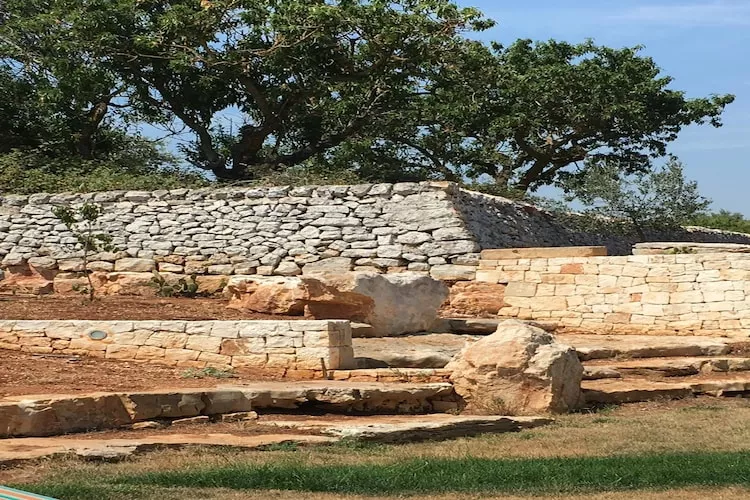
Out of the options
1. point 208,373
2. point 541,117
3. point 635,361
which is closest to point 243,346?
point 208,373

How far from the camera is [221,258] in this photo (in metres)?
18.3

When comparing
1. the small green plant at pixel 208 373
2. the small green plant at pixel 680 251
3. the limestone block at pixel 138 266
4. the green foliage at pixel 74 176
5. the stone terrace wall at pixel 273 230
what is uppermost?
the green foliage at pixel 74 176

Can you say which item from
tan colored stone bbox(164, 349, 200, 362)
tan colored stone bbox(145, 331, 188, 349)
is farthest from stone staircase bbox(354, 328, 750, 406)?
tan colored stone bbox(145, 331, 188, 349)

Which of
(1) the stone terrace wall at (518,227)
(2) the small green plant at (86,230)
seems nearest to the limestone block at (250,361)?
(2) the small green plant at (86,230)

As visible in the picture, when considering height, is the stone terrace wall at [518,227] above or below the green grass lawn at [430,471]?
above

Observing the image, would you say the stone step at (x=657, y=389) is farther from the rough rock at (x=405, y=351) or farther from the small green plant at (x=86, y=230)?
the small green plant at (x=86, y=230)

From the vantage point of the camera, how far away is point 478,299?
57.0 ft

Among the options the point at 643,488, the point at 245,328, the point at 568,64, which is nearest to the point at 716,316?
the point at 245,328

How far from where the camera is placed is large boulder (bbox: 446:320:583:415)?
1031 centimetres

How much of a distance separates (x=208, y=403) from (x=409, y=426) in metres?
1.79

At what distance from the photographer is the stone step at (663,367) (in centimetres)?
1256

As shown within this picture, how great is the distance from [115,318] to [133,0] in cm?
1023

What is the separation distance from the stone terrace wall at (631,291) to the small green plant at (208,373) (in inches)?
289

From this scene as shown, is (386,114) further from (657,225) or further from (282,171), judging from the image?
(657,225)
